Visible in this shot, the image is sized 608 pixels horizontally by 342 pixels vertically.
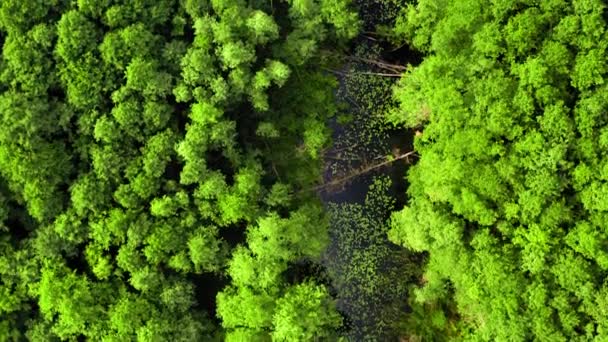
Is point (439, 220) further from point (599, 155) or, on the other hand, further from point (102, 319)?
point (102, 319)

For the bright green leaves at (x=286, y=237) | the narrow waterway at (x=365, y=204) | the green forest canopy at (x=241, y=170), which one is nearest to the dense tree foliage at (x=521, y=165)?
the green forest canopy at (x=241, y=170)

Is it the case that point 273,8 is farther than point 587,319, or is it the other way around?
point 273,8

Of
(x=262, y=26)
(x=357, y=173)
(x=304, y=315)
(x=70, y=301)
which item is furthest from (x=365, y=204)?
(x=70, y=301)

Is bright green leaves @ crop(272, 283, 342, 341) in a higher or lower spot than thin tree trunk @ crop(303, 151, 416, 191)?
lower

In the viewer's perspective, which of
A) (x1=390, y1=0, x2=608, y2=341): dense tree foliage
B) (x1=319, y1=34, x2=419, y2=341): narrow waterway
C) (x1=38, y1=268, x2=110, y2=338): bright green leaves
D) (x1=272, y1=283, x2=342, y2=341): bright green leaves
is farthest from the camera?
(x1=319, y1=34, x2=419, y2=341): narrow waterway

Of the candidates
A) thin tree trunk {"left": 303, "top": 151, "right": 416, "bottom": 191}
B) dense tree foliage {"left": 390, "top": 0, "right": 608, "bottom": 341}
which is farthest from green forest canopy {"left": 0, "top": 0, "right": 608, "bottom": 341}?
thin tree trunk {"left": 303, "top": 151, "right": 416, "bottom": 191}

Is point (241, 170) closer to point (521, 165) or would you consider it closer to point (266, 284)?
point (266, 284)

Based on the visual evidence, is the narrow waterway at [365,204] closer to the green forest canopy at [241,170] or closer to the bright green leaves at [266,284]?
the green forest canopy at [241,170]

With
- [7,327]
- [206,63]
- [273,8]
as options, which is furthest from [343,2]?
[7,327]

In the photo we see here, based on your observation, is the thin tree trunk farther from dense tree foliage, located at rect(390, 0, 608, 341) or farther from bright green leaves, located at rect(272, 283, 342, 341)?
bright green leaves, located at rect(272, 283, 342, 341)
